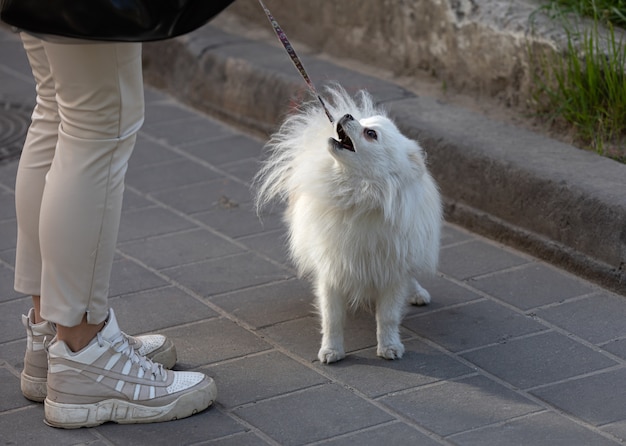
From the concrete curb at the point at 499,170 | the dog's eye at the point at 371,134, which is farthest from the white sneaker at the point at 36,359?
the concrete curb at the point at 499,170

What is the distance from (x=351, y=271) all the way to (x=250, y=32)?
11.1 ft

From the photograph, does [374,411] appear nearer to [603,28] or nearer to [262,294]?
[262,294]

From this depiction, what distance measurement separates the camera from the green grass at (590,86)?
4.29m

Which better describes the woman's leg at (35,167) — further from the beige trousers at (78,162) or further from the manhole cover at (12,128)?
the manhole cover at (12,128)

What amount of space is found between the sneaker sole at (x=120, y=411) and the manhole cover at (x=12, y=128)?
260 centimetres

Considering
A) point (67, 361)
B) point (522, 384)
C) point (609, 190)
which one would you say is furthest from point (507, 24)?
point (67, 361)

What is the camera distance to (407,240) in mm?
3277

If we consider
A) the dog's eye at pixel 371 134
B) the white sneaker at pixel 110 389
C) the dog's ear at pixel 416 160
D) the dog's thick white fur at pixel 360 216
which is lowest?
the white sneaker at pixel 110 389

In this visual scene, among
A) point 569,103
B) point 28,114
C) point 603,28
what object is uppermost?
point 603,28

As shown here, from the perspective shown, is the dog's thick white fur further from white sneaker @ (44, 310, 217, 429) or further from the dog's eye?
white sneaker @ (44, 310, 217, 429)

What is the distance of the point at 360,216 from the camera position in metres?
3.23

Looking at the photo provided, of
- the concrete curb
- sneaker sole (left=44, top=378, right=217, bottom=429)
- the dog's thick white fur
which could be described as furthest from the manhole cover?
sneaker sole (left=44, top=378, right=217, bottom=429)

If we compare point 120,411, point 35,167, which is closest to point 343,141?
point 35,167

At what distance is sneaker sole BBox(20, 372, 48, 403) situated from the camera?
3.00 meters
